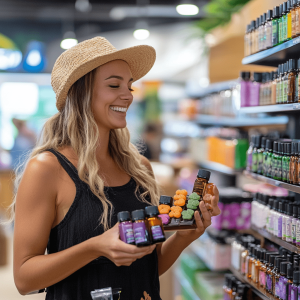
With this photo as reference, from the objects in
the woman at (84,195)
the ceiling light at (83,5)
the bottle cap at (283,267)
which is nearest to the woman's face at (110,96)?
the woman at (84,195)

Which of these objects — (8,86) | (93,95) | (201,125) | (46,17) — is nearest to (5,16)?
(46,17)

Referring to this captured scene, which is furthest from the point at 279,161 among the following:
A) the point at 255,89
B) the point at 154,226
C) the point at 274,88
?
the point at 154,226

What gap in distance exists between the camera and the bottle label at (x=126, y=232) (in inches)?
56.9

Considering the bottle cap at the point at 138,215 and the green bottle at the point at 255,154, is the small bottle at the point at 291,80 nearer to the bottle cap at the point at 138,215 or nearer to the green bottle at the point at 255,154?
the green bottle at the point at 255,154

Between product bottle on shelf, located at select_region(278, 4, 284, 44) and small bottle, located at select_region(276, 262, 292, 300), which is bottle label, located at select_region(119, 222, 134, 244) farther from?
product bottle on shelf, located at select_region(278, 4, 284, 44)

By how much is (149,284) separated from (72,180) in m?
0.59

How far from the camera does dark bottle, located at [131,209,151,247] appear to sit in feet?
4.71

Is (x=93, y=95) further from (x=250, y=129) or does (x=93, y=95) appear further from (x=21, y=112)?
(x=21, y=112)

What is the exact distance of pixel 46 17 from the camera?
10.4 m

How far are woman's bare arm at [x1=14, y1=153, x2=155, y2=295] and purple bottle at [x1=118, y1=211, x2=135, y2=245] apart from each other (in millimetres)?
163

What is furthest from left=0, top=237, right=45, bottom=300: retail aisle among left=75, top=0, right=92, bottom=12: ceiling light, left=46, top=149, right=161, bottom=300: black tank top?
left=75, top=0, right=92, bottom=12: ceiling light

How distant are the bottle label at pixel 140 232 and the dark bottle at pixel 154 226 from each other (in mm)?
34

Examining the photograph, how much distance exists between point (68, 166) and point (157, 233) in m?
0.54

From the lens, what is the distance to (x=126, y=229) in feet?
4.80
